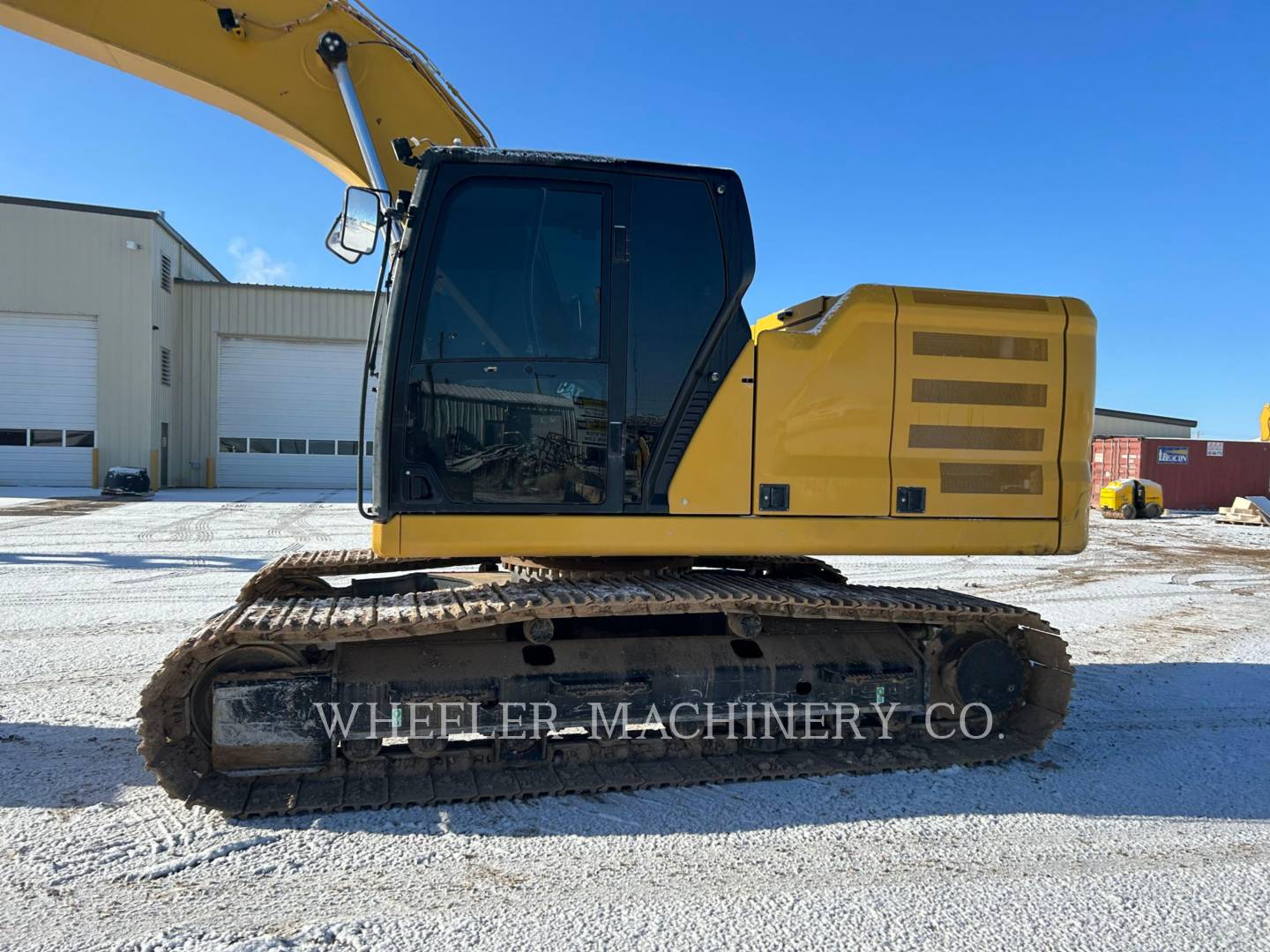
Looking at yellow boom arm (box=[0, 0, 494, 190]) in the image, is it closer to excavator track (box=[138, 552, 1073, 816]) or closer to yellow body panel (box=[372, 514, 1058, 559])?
yellow body panel (box=[372, 514, 1058, 559])

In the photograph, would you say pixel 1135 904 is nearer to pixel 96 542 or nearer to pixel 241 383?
pixel 96 542

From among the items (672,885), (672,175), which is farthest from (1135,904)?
(672,175)

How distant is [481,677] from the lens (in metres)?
3.41

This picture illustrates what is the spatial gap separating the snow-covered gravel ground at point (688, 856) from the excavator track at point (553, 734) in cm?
10

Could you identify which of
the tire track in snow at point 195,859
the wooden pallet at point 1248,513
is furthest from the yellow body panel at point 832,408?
the wooden pallet at point 1248,513

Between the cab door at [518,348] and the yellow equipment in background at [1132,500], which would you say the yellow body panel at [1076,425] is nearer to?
the cab door at [518,348]

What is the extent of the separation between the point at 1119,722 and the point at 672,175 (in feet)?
13.0

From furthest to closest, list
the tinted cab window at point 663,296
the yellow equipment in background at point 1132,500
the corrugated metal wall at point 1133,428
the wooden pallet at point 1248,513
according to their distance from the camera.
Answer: the corrugated metal wall at point 1133,428
the yellow equipment in background at point 1132,500
the wooden pallet at point 1248,513
the tinted cab window at point 663,296

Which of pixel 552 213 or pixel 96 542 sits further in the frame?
pixel 96 542

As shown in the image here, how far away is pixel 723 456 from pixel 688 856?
163 centimetres

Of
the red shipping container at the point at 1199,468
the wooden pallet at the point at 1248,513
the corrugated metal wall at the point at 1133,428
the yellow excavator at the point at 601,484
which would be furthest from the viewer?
the corrugated metal wall at the point at 1133,428

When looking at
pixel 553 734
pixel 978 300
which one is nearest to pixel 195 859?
Answer: pixel 553 734

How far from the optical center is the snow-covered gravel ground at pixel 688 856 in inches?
98.7

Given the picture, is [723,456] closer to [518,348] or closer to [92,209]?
[518,348]
